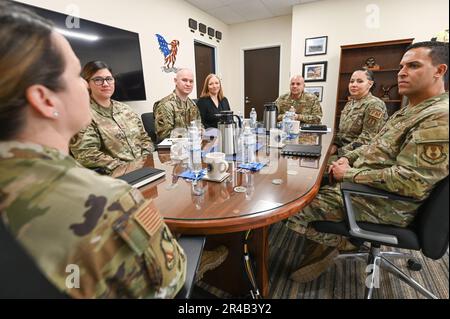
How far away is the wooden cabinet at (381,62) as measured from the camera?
11.8 ft

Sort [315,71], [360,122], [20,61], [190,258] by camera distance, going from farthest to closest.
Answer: [315,71]
[360,122]
[190,258]
[20,61]

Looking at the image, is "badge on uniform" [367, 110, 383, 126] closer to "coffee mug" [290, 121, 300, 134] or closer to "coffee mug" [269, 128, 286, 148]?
"coffee mug" [290, 121, 300, 134]

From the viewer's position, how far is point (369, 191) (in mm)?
999

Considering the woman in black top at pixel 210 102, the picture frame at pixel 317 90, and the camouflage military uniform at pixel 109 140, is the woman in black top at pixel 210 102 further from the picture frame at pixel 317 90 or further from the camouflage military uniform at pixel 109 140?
the picture frame at pixel 317 90

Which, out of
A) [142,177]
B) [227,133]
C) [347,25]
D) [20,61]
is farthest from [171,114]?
[347,25]

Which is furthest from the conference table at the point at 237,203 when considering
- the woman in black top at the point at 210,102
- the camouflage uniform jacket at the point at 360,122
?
the woman in black top at the point at 210,102

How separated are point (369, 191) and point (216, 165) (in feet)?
2.20

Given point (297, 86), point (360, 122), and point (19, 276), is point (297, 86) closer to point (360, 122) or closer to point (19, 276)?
point (360, 122)

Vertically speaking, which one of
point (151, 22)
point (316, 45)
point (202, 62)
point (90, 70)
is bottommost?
point (90, 70)

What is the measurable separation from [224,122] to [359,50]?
363 cm

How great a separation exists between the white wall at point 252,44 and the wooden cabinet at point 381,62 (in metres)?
1.26

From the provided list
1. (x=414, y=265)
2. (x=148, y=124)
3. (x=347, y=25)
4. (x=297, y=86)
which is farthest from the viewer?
(x=347, y=25)

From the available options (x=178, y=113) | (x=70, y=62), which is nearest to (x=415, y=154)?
(x=70, y=62)

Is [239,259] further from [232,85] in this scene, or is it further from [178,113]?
[232,85]
